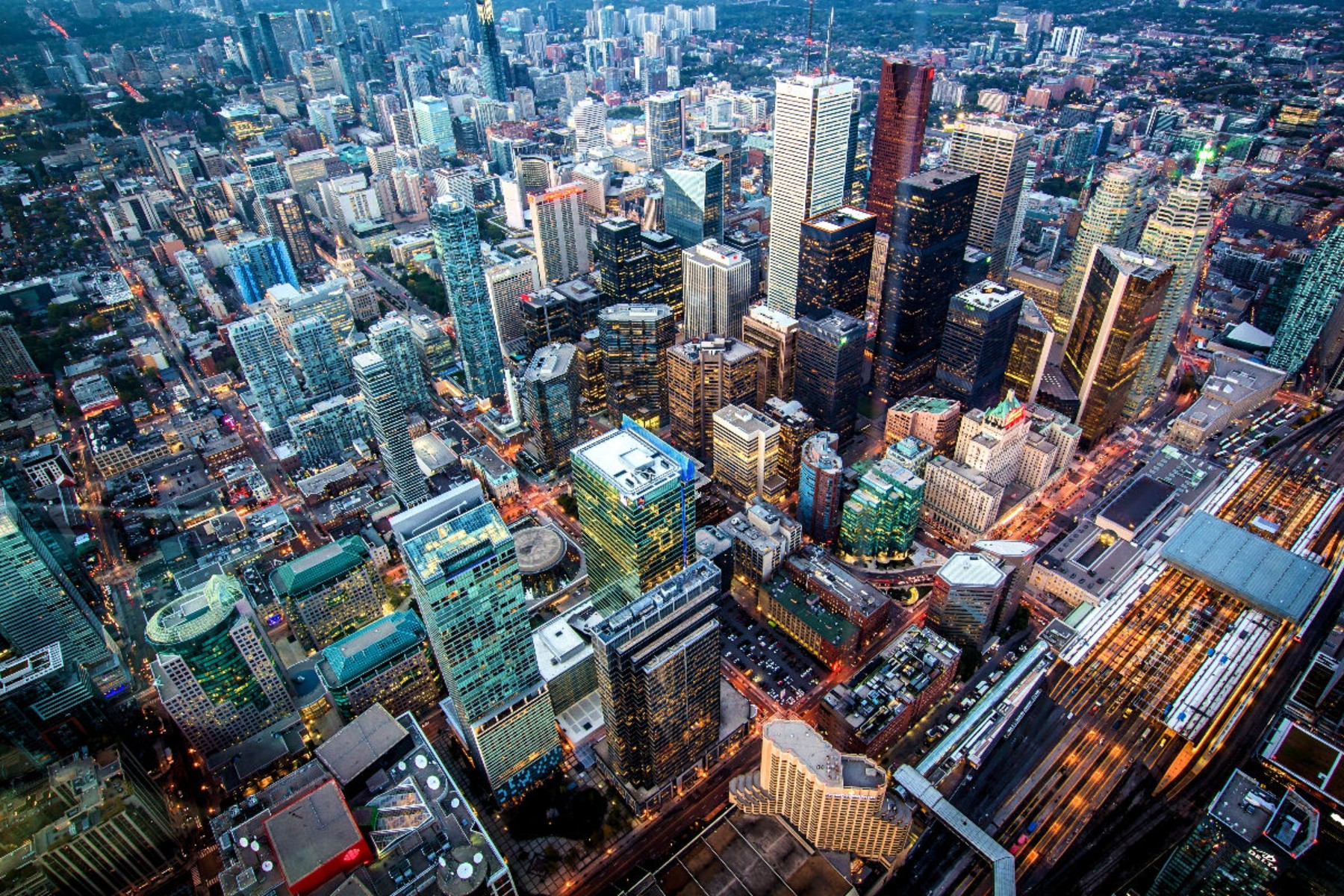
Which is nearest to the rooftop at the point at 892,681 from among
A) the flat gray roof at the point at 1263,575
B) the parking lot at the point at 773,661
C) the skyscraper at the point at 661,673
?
the parking lot at the point at 773,661

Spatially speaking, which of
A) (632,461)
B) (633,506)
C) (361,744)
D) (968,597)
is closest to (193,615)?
(361,744)

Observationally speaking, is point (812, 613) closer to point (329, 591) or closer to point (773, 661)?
point (773, 661)

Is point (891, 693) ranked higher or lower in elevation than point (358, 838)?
lower

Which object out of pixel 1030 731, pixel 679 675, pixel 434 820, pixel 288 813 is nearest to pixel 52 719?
pixel 288 813

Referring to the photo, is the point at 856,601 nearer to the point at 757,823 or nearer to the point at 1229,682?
the point at 757,823

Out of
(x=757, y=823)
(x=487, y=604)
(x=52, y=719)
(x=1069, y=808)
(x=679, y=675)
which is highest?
(x=487, y=604)
